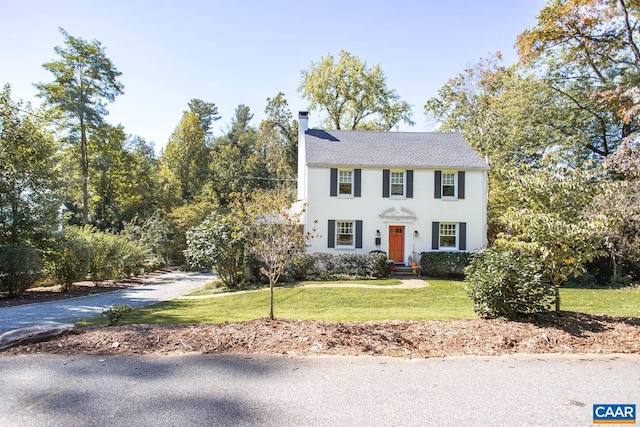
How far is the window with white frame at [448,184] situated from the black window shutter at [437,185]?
21 cm

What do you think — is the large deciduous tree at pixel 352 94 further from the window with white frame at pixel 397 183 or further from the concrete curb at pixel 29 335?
the concrete curb at pixel 29 335

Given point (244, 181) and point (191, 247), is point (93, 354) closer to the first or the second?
point (191, 247)

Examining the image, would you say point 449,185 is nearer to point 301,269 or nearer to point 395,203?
point 395,203

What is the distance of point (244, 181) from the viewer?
37625 millimetres

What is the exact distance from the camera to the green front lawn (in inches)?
373

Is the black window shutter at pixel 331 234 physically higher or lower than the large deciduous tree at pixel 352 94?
lower

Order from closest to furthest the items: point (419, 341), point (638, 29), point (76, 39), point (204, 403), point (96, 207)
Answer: point (204, 403)
point (419, 341)
point (638, 29)
point (76, 39)
point (96, 207)

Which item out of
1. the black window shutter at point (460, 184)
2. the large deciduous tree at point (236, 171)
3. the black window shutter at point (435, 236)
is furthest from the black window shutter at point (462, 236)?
the large deciduous tree at point (236, 171)

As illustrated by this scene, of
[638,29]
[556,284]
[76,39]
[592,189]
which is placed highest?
[76,39]

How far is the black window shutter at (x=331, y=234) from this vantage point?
19.7m

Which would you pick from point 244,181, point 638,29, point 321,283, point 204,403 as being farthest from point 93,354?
point 244,181

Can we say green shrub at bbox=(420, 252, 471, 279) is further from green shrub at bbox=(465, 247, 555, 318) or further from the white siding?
green shrub at bbox=(465, 247, 555, 318)

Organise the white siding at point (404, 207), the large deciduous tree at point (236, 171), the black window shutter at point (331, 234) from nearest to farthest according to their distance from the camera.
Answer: the black window shutter at point (331, 234)
the white siding at point (404, 207)
the large deciduous tree at point (236, 171)

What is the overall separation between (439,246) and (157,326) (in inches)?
623
